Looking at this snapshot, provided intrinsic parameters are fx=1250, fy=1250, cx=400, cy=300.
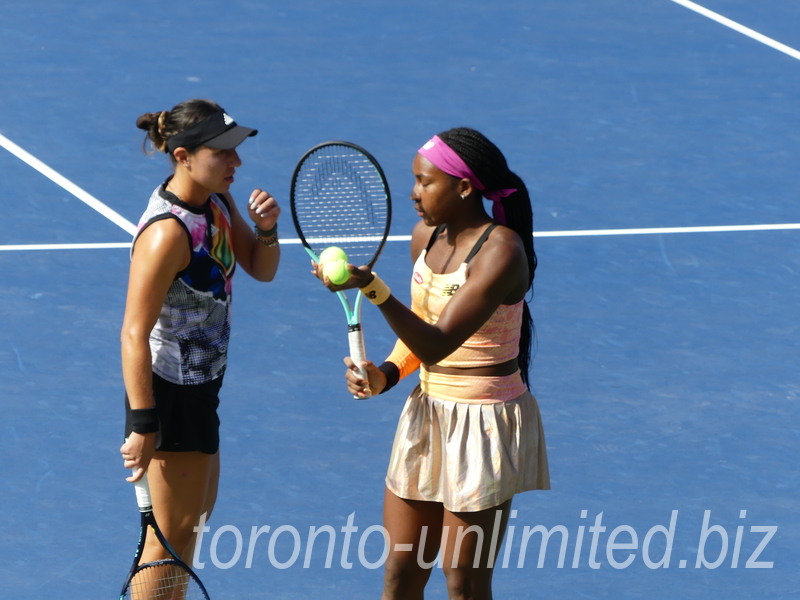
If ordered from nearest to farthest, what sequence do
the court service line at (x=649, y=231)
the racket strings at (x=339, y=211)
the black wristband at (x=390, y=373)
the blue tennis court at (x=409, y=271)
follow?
the black wristband at (x=390, y=373)
the racket strings at (x=339, y=211)
the blue tennis court at (x=409, y=271)
the court service line at (x=649, y=231)

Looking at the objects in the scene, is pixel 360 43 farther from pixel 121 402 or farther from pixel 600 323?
pixel 121 402

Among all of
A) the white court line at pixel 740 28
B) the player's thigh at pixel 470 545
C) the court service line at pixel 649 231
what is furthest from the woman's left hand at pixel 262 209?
the white court line at pixel 740 28

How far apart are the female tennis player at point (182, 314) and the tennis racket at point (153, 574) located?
0.22 ft

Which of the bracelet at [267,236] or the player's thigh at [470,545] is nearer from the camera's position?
the player's thigh at [470,545]

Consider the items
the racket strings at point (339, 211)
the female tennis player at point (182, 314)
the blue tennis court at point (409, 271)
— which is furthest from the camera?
the blue tennis court at point (409, 271)

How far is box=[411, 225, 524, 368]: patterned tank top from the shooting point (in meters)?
4.13

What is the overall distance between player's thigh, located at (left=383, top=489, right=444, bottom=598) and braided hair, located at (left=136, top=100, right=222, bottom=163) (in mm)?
1422

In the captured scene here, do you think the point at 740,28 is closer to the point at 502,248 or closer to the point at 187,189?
the point at 502,248

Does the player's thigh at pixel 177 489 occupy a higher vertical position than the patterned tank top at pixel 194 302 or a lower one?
lower

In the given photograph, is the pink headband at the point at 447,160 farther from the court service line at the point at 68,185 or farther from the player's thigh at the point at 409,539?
the court service line at the point at 68,185

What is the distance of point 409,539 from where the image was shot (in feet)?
14.0

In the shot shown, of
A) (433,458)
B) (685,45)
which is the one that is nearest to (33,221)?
(433,458)

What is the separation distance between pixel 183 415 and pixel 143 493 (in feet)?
0.94

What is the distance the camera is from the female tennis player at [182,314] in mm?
3955
